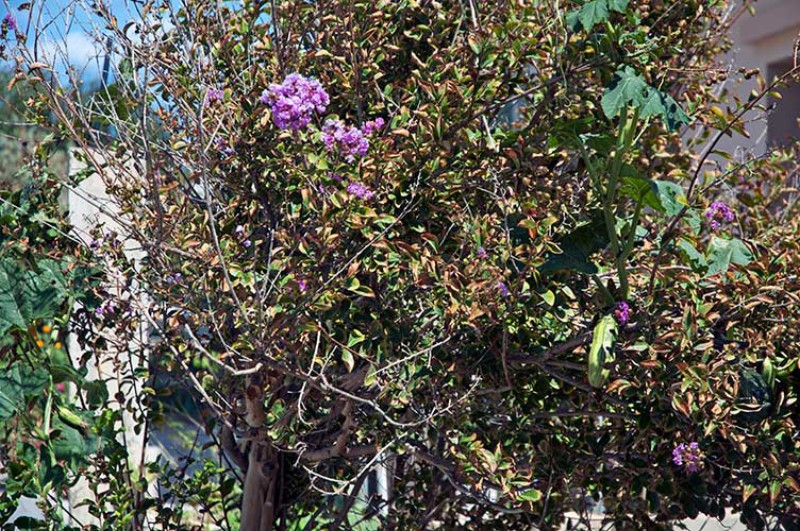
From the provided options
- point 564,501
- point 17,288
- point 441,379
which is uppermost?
point 17,288

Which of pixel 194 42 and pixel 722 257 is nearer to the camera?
pixel 722 257

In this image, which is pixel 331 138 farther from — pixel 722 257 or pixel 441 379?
pixel 722 257

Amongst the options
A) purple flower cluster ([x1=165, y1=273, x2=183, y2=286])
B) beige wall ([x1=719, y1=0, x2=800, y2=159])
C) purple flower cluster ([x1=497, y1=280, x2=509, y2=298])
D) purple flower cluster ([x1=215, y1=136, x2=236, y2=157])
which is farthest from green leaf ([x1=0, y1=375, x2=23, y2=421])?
beige wall ([x1=719, y1=0, x2=800, y2=159])

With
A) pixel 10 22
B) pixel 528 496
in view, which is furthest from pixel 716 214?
pixel 10 22

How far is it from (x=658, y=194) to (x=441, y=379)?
0.81 metres

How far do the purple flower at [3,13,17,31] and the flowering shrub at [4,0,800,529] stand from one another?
19 cm

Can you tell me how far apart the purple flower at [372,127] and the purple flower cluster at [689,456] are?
1.23 meters

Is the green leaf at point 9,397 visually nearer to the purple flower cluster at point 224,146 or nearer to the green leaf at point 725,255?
the purple flower cluster at point 224,146

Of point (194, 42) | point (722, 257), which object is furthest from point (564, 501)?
point (194, 42)

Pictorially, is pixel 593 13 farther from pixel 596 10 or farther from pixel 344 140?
pixel 344 140

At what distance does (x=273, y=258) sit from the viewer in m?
2.79

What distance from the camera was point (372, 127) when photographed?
2.77 metres

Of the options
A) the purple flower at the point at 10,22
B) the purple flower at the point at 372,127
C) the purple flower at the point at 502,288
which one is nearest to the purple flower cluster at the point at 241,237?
the purple flower at the point at 372,127

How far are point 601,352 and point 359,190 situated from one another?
0.76 m
